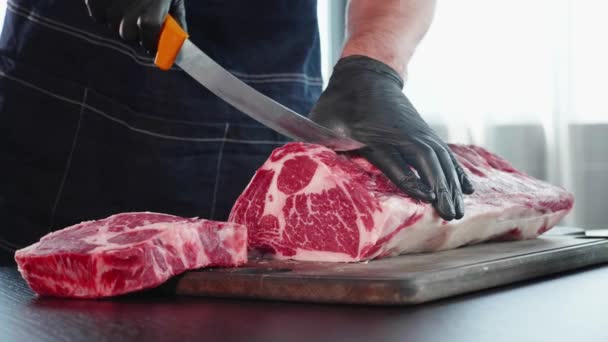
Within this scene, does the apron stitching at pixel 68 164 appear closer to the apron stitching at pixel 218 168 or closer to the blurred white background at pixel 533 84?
the apron stitching at pixel 218 168

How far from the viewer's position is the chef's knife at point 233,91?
163 centimetres

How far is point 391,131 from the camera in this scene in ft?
6.24

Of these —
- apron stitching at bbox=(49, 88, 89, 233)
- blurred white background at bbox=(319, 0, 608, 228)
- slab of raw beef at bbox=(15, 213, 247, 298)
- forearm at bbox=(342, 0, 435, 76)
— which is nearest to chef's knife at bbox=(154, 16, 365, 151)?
slab of raw beef at bbox=(15, 213, 247, 298)

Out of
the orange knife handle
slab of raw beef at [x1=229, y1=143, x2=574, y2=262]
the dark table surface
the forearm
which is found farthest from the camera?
the forearm

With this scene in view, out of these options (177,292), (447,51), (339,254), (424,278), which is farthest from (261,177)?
(447,51)

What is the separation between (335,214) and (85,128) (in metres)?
0.85

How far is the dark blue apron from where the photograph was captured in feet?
7.54

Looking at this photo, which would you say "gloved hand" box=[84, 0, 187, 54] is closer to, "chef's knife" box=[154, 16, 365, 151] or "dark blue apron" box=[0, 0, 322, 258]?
"chef's knife" box=[154, 16, 365, 151]

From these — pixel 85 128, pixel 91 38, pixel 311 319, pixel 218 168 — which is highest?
pixel 91 38

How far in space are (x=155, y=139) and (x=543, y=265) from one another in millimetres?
1085

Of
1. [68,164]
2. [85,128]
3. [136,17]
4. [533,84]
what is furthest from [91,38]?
[533,84]

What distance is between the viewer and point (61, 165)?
231cm

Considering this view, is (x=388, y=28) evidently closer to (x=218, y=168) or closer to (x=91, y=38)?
(x=218, y=168)

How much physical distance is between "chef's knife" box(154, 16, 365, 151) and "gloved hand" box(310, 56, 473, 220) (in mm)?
69
